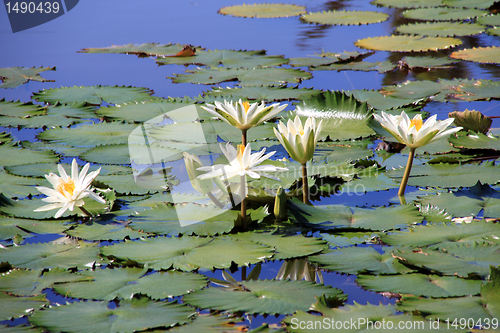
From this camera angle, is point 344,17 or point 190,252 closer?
point 190,252

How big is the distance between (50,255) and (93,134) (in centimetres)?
102

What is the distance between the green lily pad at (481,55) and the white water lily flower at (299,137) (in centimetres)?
244

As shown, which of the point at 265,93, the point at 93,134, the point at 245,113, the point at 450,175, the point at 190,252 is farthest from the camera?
the point at 265,93

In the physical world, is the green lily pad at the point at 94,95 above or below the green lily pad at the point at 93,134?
above

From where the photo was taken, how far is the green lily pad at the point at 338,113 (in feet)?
7.35

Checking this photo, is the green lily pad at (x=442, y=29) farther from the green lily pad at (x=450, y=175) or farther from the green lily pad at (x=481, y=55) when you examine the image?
the green lily pad at (x=450, y=175)

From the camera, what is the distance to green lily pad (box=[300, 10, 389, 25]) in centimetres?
484

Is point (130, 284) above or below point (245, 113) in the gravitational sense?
below

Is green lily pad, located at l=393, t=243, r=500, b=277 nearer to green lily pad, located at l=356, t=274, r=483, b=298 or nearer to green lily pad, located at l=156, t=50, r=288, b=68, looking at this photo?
green lily pad, located at l=356, t=274, r=483, b=298

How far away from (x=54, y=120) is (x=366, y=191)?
1.74 meters

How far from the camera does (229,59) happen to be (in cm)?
355

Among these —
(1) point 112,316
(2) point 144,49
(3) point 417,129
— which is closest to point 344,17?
(2) point 144,49

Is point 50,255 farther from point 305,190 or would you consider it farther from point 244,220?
point 305,190

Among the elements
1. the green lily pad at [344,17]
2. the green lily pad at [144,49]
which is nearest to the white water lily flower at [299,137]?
the green lily pad at [144,49]
